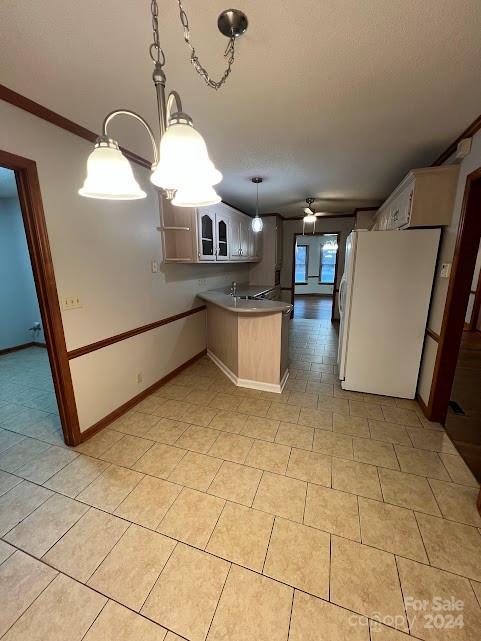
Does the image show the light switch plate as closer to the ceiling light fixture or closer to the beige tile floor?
the beige tile floor

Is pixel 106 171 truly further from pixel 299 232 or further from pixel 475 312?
pixel 475 312

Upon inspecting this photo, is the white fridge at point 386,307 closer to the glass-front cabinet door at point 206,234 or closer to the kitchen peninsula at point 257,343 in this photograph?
the kitchen peninsula at point 257,343

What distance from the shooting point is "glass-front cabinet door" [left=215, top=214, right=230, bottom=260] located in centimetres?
383

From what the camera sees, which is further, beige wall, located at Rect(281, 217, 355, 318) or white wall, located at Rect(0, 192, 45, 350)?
beige wall, located at Rect(281, 217, 355, 318)

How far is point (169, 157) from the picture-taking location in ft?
2.62

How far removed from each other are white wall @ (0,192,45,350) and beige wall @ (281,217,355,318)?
204 inches

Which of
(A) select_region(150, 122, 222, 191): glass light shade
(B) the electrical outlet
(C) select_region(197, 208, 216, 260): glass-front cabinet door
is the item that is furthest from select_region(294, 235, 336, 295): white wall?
(A) select_region(150, 122, 222, 191): glass light shade

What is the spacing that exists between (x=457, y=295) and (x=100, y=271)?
3.03 m

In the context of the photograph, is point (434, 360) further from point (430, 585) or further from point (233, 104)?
point (233, 104)

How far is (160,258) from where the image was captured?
10.1 ft

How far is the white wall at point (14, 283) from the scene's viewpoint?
4.21 metres

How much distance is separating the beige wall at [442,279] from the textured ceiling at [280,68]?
0.26 m

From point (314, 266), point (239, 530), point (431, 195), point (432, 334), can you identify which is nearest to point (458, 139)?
point (431, 195)

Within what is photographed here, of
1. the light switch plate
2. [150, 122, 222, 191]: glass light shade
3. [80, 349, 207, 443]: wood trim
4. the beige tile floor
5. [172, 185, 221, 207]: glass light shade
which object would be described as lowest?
the beige tile floor
